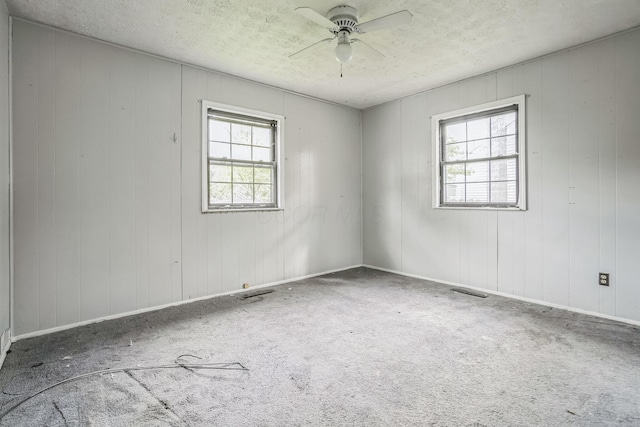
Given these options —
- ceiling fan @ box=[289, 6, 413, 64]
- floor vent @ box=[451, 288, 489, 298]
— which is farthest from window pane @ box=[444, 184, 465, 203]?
ceiling fan @ box=[289, 6, 413, 64]

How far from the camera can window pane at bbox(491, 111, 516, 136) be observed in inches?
151

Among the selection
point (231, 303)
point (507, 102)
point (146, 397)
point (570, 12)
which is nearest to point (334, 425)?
point (146, 397)

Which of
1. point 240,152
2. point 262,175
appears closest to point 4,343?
point 240,152

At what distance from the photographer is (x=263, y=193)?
444 cm

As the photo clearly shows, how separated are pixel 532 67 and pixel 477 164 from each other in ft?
3.93

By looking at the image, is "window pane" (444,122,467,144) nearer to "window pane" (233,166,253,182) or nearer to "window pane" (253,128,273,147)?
"window pane" (253,128,273,147)

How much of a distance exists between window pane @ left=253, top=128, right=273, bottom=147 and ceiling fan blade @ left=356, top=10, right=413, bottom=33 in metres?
2.10

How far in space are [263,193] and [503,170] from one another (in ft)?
10.1

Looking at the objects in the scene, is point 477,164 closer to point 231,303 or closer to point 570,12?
point 570,12

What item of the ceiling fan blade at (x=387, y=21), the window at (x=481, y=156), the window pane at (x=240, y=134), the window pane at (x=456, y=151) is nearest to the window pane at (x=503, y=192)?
the window at (x=481, y=156)

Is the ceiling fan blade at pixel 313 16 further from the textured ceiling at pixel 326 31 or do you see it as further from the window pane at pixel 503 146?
the window pane at pixel 503 146

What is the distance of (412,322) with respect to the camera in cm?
308

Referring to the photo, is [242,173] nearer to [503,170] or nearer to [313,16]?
[313,16]

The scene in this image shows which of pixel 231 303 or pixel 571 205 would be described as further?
pixel 231 303
